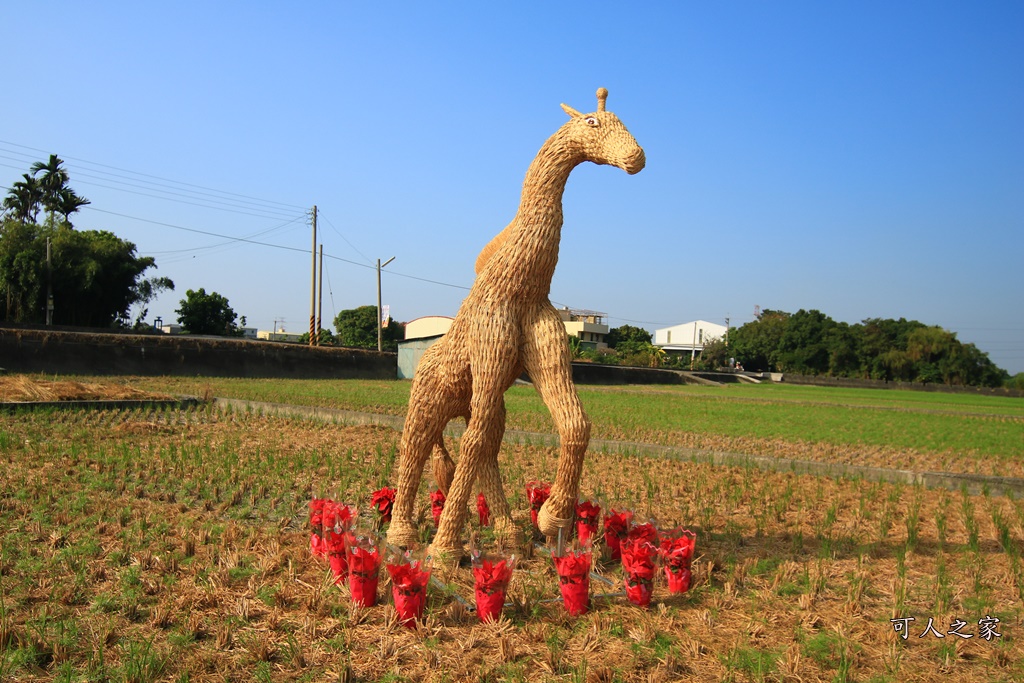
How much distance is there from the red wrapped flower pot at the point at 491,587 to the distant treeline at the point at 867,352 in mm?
68028

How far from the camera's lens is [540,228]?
5.28m

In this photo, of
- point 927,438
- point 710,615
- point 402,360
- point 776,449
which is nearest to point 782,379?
point 402,360

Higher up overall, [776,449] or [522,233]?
[522,233]

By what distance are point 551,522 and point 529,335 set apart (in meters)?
1.35

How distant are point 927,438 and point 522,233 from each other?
529 inches

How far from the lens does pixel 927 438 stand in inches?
600

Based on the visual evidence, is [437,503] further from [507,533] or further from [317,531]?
[317,531]

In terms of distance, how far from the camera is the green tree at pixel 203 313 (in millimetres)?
49219

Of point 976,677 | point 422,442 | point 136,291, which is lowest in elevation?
point 976,677

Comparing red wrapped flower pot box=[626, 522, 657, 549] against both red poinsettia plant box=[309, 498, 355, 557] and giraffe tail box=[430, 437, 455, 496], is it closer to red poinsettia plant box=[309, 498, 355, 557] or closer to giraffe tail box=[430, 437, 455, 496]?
giraffe tail box=[430, 437, 455, 496]

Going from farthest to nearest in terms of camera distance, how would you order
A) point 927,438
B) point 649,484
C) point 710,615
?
point 927,438, point 649,484, point 710,615

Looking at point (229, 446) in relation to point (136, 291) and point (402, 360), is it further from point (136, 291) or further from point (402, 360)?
point (136, 291)

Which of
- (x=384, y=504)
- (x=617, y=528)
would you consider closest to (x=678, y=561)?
(x=617, y=528)

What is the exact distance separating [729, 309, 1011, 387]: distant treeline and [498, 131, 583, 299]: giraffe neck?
6700 cm
